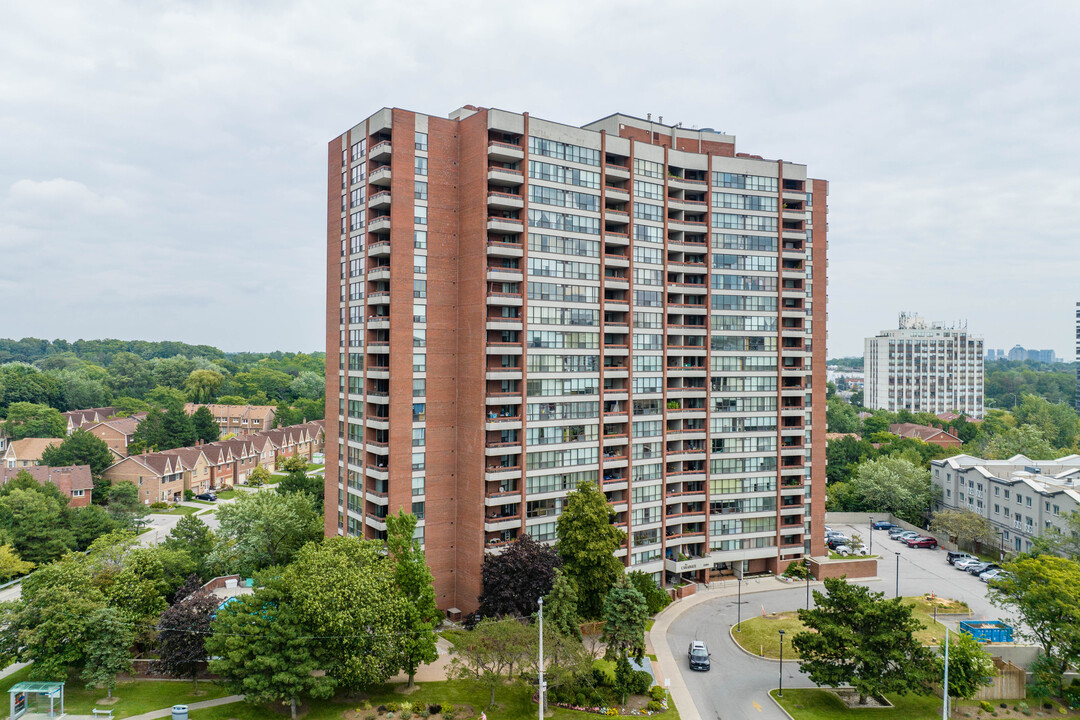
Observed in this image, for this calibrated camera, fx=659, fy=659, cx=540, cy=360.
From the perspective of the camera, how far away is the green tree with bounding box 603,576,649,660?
4841cm

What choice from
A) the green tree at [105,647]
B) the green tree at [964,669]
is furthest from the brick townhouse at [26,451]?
the green tree at [964,669]

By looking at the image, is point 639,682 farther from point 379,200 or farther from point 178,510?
point 178,510

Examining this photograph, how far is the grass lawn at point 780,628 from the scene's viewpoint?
57000 mm

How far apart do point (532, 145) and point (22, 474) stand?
84635 mm

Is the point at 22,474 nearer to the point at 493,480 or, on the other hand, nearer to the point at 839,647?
the point at 493,480

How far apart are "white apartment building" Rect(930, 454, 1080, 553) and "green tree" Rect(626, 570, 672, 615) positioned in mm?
42683

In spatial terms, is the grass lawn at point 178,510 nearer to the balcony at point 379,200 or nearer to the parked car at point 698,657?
the balcony at point 379,200

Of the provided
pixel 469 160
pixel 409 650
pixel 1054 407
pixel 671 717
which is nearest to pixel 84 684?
pixel 409 650

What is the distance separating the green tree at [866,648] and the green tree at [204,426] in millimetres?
138120

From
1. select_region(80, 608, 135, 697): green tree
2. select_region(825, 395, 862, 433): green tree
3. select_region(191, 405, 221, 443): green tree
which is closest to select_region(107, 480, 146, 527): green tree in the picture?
select_region(191, 405, 221, 443): green tree

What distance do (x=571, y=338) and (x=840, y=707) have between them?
123ft

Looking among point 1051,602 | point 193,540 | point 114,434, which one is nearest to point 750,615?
point 1051,602

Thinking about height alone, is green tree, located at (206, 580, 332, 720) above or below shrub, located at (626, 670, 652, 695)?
above

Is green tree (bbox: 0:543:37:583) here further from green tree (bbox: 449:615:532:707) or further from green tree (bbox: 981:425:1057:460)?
green tree (bbox: 981:425:1057:460)
